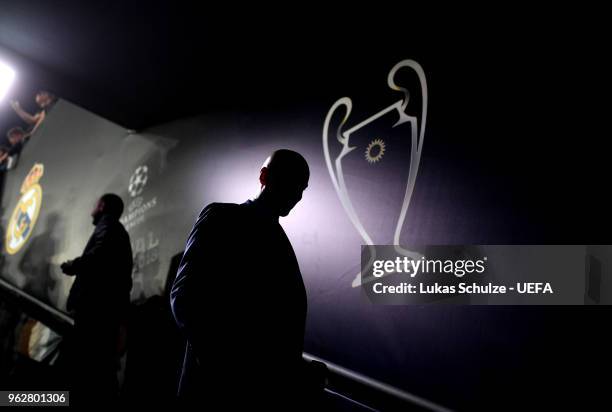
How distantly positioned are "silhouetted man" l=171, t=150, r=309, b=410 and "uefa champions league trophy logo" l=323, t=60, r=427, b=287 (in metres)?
0.72

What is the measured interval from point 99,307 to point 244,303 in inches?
87.4

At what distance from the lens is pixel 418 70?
2.02m

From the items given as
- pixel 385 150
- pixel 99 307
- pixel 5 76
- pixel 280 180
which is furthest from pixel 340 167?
pixel 5 76

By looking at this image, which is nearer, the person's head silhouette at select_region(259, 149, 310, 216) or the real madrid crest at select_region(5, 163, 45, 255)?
the person's head silhouette at select_region(259, 149, 310, 216)

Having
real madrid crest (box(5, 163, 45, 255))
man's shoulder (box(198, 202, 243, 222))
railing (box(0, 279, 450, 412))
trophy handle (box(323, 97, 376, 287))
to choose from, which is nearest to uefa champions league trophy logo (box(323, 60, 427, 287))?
trophy handle (box(323, 97, 376, 287))

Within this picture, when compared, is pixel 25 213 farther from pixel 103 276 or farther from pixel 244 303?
pixel 244 303

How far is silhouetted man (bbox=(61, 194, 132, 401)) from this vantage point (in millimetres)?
2785

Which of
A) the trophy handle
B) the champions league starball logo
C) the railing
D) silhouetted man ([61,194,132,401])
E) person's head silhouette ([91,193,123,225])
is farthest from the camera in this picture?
the champions league starball logo

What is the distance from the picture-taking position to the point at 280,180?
1.41 m

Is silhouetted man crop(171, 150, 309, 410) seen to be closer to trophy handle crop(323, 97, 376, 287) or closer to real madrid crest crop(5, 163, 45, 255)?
trophy handle crop(323, 97, 376, 287)

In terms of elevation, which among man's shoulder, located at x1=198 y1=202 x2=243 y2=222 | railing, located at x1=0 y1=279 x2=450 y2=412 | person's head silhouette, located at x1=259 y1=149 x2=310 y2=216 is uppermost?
person's head silhouette, located at x1=259 y1=149 x2=310 y2=216

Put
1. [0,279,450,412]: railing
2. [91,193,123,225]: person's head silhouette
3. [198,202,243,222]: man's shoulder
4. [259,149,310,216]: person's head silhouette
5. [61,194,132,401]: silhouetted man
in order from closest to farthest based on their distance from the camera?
[198,202,243,222]: man's shoulder, [259,149,310,216]: person's head silhouette, [0,279,450,412]: railing, [61,194,132,401]: silhouetted man, [91,193,123,225]: person's head silhouette

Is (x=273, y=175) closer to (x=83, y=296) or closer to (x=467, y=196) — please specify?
(x=467, y=196)

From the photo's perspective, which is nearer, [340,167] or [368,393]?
[368,393]
